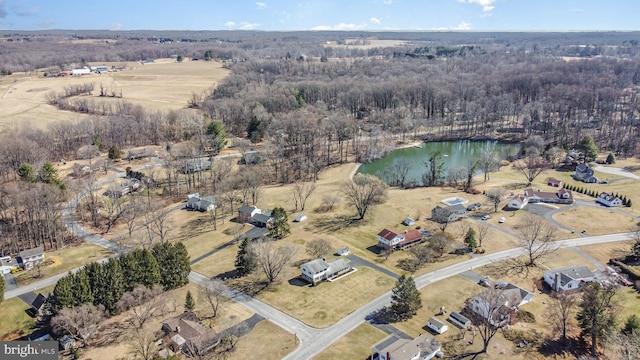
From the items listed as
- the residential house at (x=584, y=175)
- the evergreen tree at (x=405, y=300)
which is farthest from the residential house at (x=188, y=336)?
the residential house at (x=584, y=175)

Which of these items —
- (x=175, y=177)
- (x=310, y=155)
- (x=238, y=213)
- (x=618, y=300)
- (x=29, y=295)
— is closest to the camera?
(x=618, y=300)

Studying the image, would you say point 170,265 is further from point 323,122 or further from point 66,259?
point 323,122

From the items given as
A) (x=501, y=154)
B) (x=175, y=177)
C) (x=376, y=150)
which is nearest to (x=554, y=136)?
(x=501, y=154)

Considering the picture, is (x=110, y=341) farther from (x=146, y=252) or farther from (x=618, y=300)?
(x=618, y=300)

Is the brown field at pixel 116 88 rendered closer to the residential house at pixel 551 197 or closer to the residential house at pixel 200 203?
the residential house at pixel 200 203

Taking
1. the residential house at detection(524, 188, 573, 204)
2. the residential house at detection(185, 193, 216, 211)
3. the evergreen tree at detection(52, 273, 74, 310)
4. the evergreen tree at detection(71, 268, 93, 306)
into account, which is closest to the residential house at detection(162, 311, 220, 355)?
the evergreen tree at detection(71, 268, 93, 306)

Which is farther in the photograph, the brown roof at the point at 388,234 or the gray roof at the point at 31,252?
the brown roof at the point at 388,234
